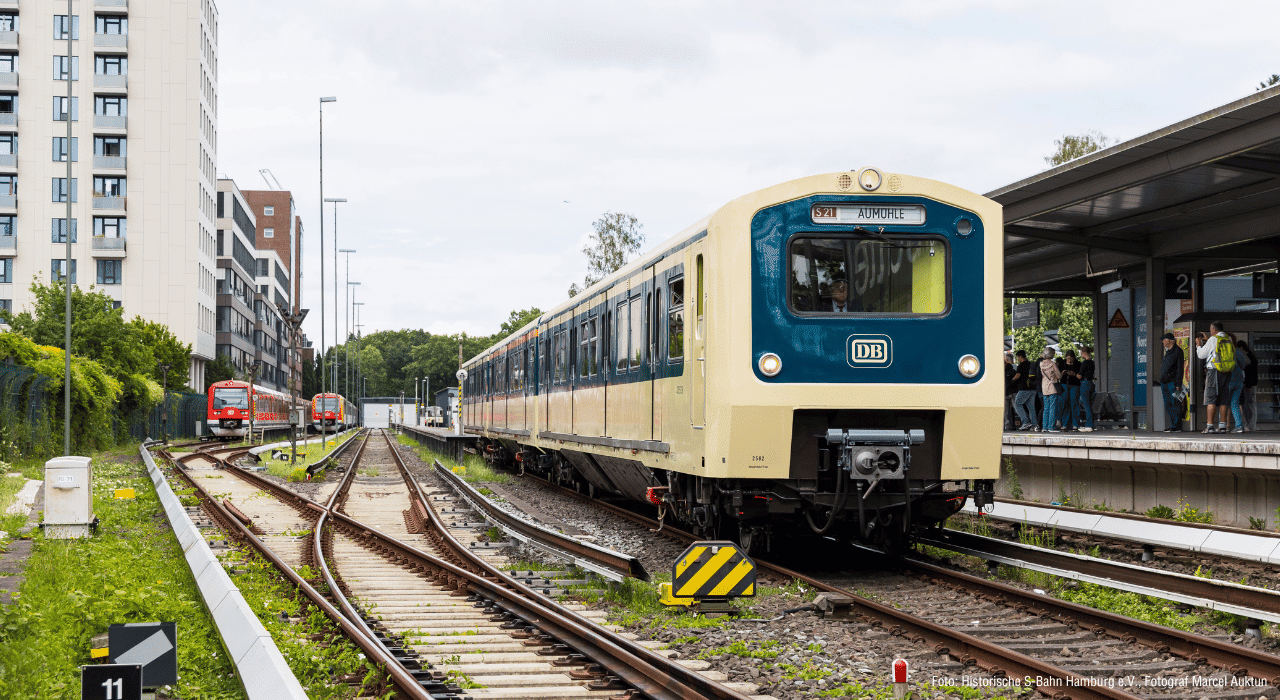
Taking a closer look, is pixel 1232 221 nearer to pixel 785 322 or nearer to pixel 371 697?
pixel 785 322

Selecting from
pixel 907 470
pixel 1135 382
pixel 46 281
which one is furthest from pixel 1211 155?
pixel 46 281

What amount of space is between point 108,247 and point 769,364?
6937 centimetres

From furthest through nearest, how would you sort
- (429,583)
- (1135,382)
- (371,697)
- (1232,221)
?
(1135,382)
(1232,221)
(429,583)
(371,697)

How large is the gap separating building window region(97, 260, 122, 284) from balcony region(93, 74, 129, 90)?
10.6 m

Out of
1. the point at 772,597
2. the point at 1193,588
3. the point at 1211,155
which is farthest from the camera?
the point at 1211,155

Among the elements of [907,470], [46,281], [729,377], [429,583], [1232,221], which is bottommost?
[429,583]

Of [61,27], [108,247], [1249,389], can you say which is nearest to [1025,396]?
[1249,389]

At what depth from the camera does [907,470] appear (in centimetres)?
1040

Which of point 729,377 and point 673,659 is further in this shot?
point 729,377

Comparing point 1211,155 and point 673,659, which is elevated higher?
point 1211,155

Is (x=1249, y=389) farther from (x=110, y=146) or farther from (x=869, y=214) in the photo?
(x=110, y=146)

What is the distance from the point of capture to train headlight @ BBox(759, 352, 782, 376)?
33.9 ft

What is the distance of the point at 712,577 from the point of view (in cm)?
907

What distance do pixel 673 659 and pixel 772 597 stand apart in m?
2.56
